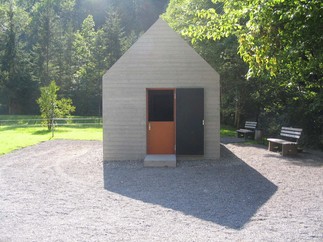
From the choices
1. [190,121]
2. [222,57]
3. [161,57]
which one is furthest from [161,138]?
[222,57]

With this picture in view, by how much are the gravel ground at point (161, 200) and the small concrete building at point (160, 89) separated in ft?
2.36

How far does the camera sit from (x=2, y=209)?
634 centimetres

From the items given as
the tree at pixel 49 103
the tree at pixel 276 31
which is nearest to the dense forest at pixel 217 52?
the tree at pixel 276 31

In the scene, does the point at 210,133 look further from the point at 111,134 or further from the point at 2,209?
the point at 2,209

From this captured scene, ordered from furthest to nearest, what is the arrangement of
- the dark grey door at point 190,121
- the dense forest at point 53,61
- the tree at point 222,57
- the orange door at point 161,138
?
the dense forest at point 53,61 < the tree at point 222,57 < the orange door at point 161,138 < the dark grey door at point 190,121

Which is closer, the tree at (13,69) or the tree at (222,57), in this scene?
the tree at (222,57)

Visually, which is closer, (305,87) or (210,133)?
(210,133)

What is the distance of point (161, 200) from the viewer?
7.07 metres

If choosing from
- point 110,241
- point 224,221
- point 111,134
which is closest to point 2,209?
point 110,241

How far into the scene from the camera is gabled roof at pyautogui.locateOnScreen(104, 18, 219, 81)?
11711 mm

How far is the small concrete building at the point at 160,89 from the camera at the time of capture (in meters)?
11.7

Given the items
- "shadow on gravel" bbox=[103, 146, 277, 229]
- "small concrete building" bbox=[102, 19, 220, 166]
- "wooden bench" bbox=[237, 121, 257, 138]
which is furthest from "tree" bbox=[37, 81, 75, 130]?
"shadow on gravel" bbox=[103, 146, 277, 229]

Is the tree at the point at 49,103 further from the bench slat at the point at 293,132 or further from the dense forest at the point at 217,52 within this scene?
the bench slat at the point at 293,132

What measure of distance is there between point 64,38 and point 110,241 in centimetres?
4792
